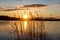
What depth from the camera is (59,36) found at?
686 centimetres

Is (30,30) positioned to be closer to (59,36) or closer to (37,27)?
(37,27)

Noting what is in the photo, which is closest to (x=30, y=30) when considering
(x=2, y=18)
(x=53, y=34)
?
(x=53, y=34)

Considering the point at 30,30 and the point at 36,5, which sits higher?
the point at 36,5

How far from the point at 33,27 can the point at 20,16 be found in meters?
0.73

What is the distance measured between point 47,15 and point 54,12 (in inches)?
12.4

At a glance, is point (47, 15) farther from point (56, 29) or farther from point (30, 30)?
point (30, 30)

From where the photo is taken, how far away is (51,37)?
6508mm

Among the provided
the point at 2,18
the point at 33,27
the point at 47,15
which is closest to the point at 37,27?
the point at 33,27

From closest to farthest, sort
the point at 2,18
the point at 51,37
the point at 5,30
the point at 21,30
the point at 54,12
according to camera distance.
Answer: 1. the point at 21,30
2. the point at 51,37
3. the point at 5,30
4. the point at 54,12
5. the point at 2,18

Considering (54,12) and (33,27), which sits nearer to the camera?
(33,27)

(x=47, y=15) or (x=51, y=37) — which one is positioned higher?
(x=47, y=15)

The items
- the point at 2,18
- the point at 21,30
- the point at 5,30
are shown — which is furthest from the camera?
the point at 2,18

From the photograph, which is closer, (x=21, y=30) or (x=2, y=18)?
(x=21, y=30)

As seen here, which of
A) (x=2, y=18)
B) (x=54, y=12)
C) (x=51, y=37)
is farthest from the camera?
(x=2, y=18)
